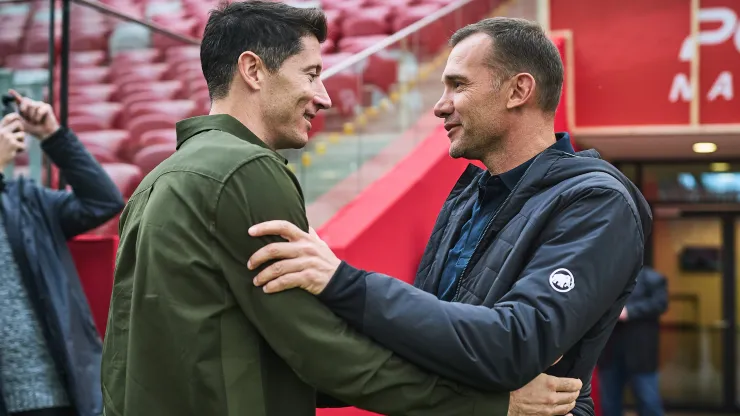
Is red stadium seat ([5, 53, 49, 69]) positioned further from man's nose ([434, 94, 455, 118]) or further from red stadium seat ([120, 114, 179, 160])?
man's nose ([434, 94, 455, 118])

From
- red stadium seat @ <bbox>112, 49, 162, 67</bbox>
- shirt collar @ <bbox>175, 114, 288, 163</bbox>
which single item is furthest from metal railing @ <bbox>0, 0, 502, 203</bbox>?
shirt collar @ <bbox>175, 114, 288, 163</bbox>

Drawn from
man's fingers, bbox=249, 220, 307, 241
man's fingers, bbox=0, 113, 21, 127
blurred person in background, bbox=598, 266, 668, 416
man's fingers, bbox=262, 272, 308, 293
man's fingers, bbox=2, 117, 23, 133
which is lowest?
blurred person in background, bbox=598, 266, 668, 416

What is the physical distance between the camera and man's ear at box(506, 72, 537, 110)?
236 cm

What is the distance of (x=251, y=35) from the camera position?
216 centimetres

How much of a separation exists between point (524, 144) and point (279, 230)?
806 millimetres

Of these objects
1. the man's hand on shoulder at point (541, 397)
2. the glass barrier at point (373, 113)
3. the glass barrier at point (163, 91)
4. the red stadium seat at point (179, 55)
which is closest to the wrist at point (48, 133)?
the glass barrier at point (163, 91)

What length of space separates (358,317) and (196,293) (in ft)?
1.08

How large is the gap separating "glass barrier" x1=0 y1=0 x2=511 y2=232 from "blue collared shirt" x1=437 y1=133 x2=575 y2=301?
183 cm

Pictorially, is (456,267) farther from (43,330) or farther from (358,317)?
(43,330)

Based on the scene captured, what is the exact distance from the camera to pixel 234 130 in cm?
211

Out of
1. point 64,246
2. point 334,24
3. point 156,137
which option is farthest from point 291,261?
point 334,24

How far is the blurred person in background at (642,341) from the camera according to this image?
7.09m

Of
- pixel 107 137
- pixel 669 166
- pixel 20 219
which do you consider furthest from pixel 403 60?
pixel 669 166

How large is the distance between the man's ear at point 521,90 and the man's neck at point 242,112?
64 centimetres
